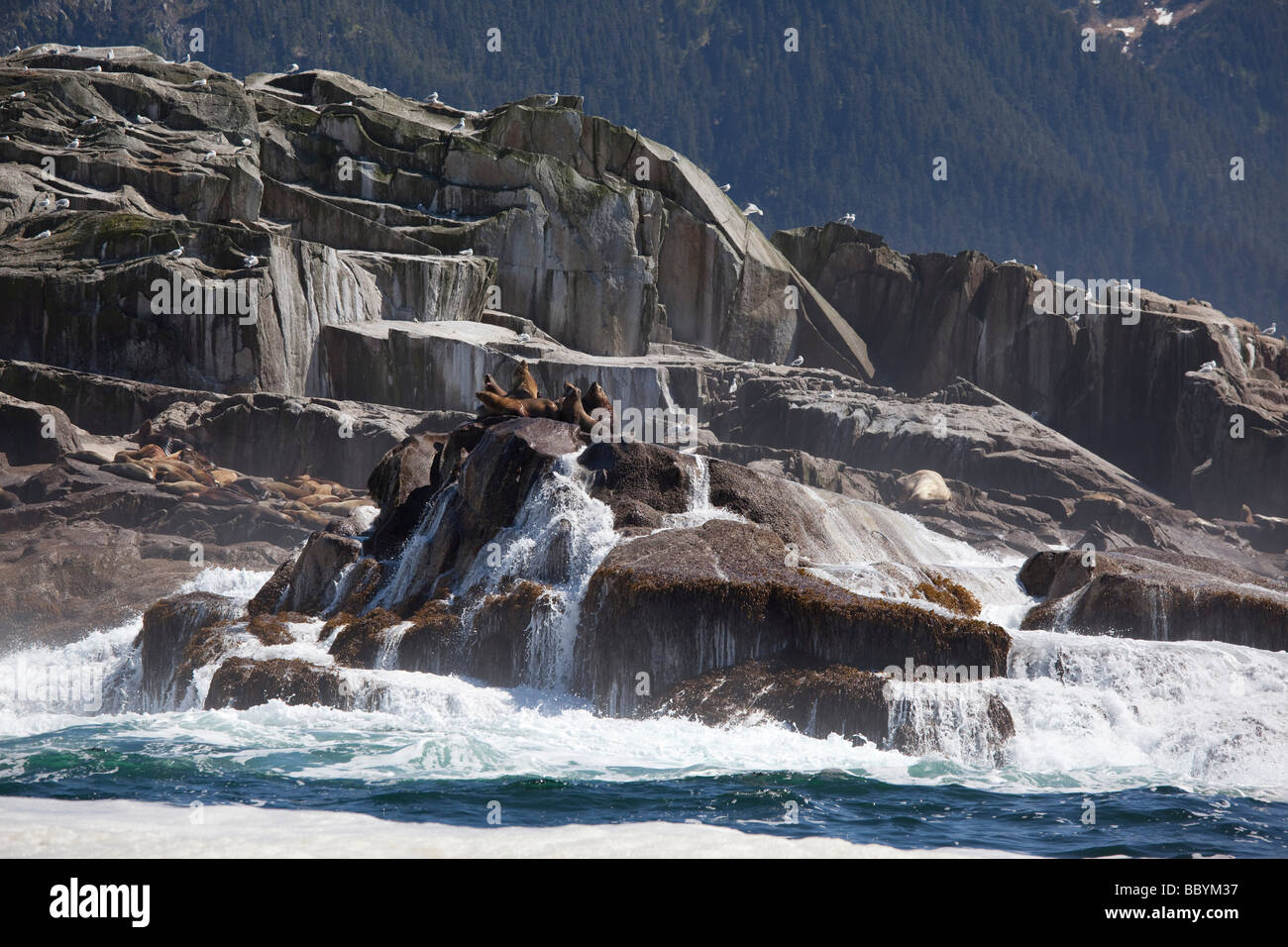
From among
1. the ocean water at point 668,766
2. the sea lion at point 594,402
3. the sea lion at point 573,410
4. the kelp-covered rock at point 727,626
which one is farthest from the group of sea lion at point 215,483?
the kelp-covered rock at point 727,626

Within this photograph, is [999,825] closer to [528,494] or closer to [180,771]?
[180,771]

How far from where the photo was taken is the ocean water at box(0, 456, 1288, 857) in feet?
40.3

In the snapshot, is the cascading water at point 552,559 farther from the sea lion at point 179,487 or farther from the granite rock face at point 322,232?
the granite rock face at point 322,232

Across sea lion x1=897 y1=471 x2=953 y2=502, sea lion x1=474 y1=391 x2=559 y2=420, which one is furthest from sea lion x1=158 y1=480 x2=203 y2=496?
sea lion x1=897 y1=471 x2=953 y2=502

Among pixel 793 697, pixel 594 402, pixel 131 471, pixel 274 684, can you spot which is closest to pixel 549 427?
pixel 594 402

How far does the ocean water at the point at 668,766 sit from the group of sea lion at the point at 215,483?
48.0ft

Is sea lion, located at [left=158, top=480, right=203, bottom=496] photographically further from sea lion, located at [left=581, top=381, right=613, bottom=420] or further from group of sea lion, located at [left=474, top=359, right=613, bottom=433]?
sea lion, located at [left=581, top=381, right=613, bottom=420]

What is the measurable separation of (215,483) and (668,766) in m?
24.7

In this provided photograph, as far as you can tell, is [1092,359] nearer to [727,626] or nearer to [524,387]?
[524,387]

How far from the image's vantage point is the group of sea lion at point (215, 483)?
36469mm

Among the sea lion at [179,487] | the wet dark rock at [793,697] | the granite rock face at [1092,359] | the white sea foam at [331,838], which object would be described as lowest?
the white sea foam at [331,838]
